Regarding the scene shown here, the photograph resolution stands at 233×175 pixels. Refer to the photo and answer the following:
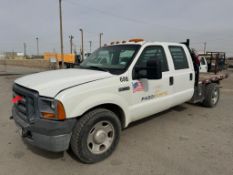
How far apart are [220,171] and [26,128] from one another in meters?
2.81

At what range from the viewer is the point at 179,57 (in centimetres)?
424

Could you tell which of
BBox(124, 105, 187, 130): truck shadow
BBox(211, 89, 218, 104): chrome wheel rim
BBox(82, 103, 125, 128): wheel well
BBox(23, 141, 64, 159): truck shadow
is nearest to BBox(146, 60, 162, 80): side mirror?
BBox(82, 103, 125, 128): wheel well

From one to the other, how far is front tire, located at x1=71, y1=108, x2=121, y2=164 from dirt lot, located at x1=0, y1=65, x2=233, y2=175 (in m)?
0.16

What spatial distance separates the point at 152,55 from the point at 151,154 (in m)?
1.85

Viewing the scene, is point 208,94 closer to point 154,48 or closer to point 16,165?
point 154,48

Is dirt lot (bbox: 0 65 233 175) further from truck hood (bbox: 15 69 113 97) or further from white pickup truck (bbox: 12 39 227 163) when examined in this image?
truck hood (bbox: 15 69 113 97)

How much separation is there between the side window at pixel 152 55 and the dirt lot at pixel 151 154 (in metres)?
1.43

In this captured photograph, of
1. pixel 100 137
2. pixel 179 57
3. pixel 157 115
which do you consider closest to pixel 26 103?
pixel 100 137

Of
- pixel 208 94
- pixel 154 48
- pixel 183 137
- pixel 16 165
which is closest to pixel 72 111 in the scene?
pixel 16 165

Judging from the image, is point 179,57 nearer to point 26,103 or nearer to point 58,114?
point 58,114

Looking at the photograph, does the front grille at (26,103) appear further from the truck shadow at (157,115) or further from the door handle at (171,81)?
the door handle at (171,81)

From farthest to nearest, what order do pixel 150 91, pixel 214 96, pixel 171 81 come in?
pixel 214 96 < pixel 171 81 < pixel 150 91

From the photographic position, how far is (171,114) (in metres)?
5.13

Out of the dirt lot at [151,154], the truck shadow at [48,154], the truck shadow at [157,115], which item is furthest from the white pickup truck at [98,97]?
the truck shadow at [157,115]
